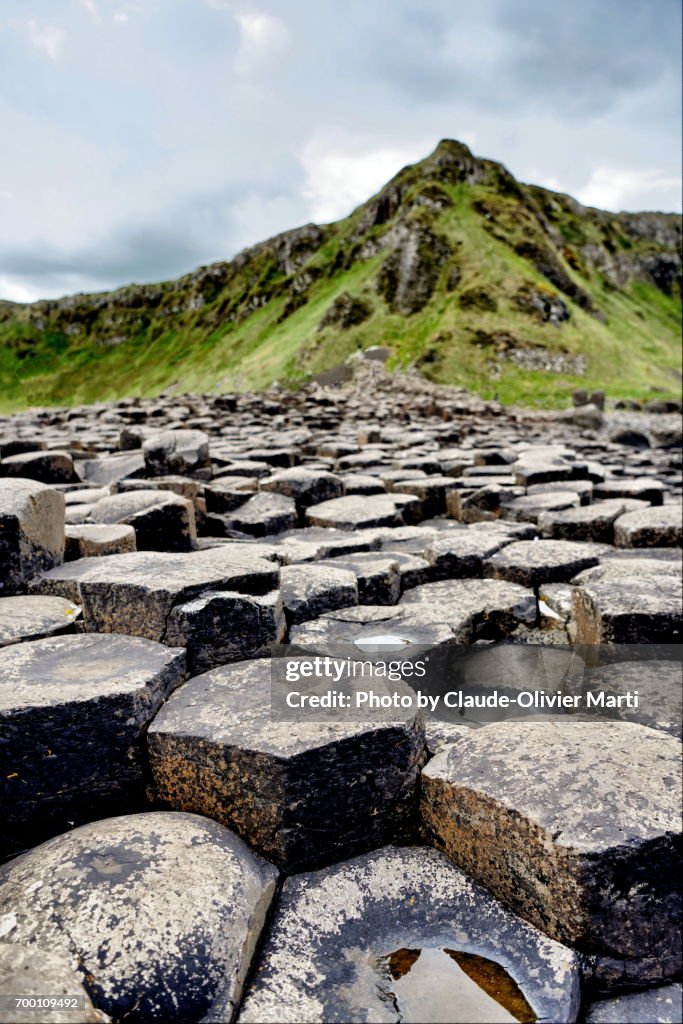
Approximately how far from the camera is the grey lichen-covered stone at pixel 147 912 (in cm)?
136

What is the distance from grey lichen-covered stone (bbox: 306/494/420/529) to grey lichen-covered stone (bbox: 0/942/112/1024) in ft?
11.7

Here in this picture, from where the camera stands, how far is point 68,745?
1.88 meters

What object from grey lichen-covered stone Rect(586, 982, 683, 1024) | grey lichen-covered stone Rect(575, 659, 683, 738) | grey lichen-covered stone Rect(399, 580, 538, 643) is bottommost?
grey lichen-covered stone Rect(586, 982, 683, 1024)

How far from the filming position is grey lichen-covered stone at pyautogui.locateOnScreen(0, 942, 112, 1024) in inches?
47.5

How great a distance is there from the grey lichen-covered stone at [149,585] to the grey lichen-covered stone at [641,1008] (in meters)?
1.76

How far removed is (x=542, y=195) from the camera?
2270 inches

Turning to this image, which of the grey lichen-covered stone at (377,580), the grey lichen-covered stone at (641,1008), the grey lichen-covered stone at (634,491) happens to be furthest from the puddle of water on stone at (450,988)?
the grey lichen-covered stone at (634,491)

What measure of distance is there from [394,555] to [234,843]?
93.7 inches

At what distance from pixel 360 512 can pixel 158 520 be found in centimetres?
176

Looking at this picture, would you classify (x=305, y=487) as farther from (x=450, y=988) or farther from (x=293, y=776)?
(x=450, y=988)

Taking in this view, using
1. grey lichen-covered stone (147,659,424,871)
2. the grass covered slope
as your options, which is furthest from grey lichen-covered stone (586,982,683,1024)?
the grass covered slope

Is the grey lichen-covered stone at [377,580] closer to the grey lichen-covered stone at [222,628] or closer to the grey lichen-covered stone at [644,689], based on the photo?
the grey lichen-covered stone at [222,628]

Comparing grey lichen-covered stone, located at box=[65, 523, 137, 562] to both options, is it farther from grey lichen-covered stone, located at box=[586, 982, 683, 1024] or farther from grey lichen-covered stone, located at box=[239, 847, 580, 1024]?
grey lichen-covered stone, located at box=[586, 982, 683, 1024]

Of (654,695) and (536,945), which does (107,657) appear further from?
(654,695)
